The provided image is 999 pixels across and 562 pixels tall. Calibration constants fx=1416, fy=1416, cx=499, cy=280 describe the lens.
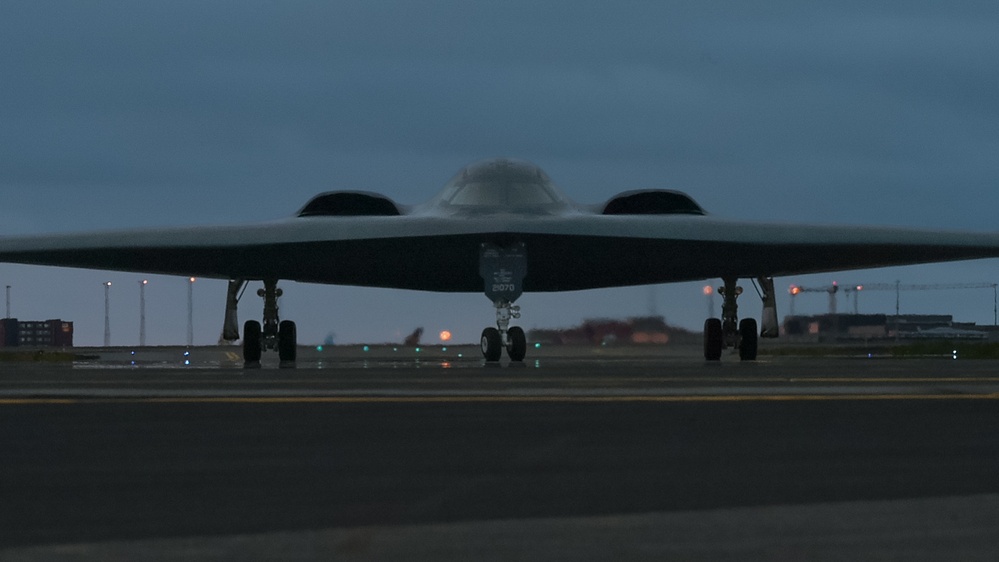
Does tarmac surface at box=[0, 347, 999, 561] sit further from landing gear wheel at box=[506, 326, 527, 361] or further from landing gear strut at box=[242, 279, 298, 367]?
landing gear strut at box=[242, 279, 298, 367]

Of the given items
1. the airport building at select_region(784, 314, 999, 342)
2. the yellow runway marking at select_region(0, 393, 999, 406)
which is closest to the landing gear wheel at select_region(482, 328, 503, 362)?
the yellow runway marking at select_region(0, 393, 999, 406)

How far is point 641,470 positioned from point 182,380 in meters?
8.94

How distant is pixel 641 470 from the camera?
517 cm

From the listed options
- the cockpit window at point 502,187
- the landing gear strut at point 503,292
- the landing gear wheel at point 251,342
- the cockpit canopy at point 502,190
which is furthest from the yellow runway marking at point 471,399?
the landing gear wheel at point 251,342

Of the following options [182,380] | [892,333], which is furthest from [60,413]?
[892,333]

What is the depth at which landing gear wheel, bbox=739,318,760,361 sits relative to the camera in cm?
2533

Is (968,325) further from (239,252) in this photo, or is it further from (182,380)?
(182,380)

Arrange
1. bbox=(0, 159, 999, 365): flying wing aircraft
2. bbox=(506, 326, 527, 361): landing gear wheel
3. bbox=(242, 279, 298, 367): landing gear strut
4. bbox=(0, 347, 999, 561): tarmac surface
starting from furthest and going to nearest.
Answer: bbox=(242, 279, 298, 367): landing gear strut < bbox=(0, 159, 999, 365): flying wing aircraft < bbox=(506, 326, 527, 361): landing gear wheel < bbox=(0, 347, 999, 561): tarmac surface

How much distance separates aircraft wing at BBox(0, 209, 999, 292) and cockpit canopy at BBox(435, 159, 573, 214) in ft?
2.08

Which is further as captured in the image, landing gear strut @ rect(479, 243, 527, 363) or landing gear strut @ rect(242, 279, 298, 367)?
→ landing gear strut @ rect(242, 279, 298, 367)

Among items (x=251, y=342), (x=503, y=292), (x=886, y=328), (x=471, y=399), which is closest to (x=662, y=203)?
(x=503, y=292)

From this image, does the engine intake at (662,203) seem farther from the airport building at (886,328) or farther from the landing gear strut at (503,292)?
the airport building at (886,328)

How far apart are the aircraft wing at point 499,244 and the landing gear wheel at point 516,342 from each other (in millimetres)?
1523

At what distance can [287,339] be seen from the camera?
83.1ft
